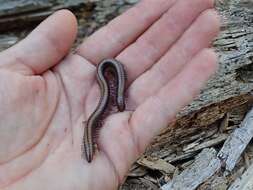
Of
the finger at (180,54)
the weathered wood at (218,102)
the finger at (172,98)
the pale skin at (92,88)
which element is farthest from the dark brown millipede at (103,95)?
the weathered wood at (218,102)

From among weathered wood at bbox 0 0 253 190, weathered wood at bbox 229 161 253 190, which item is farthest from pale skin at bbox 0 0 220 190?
weathered wood at bbox 229 161 253 190

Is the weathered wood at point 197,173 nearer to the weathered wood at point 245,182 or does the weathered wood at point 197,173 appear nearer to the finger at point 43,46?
the weathered wood at point 245,182

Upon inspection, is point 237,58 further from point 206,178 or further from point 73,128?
point 73,128

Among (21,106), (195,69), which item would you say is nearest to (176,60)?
(195,69)

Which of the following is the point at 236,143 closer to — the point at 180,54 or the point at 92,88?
the point at 180,54

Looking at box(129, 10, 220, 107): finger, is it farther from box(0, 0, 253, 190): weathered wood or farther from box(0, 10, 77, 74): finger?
box(0, 0, 253, 190): weathered wood
